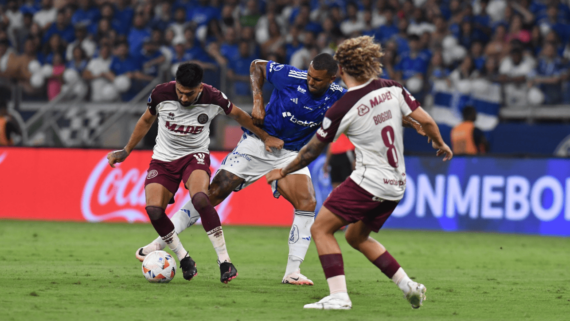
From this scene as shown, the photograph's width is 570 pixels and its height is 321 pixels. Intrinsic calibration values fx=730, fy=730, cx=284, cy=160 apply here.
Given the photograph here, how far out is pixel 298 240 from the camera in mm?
7652

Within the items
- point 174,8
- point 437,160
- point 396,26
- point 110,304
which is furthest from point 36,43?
point 110,304

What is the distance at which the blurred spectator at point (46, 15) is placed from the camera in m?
19.7

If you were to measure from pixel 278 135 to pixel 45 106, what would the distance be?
877cm

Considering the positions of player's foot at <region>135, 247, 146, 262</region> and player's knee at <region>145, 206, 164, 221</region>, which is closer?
player's knee at <region>145, 206, 164, 221</region>

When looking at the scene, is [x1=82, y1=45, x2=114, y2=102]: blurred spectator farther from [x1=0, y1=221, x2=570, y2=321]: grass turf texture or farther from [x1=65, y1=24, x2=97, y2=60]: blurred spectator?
[x1=0, y1=221, x2=570, y2=321]: grass turf texture

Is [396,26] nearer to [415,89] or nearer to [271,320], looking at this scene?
[415,89]

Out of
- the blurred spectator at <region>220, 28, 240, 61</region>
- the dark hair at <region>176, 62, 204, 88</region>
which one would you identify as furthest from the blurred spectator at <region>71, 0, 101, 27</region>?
the dark hair at <region>176, 62, 204, 88</region>

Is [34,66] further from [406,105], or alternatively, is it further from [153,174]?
[406,105]

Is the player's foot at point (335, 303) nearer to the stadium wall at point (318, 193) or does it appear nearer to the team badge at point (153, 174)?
the team badge at point (153, 174)

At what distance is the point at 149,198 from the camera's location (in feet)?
24.4

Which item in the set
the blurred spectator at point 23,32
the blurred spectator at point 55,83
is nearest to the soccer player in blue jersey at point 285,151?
the blurred spectator at point 55,83

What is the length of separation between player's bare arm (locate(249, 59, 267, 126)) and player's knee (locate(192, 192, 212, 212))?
44.3 inches

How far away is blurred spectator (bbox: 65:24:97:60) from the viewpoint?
59.2 feet

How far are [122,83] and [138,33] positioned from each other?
135 inches
